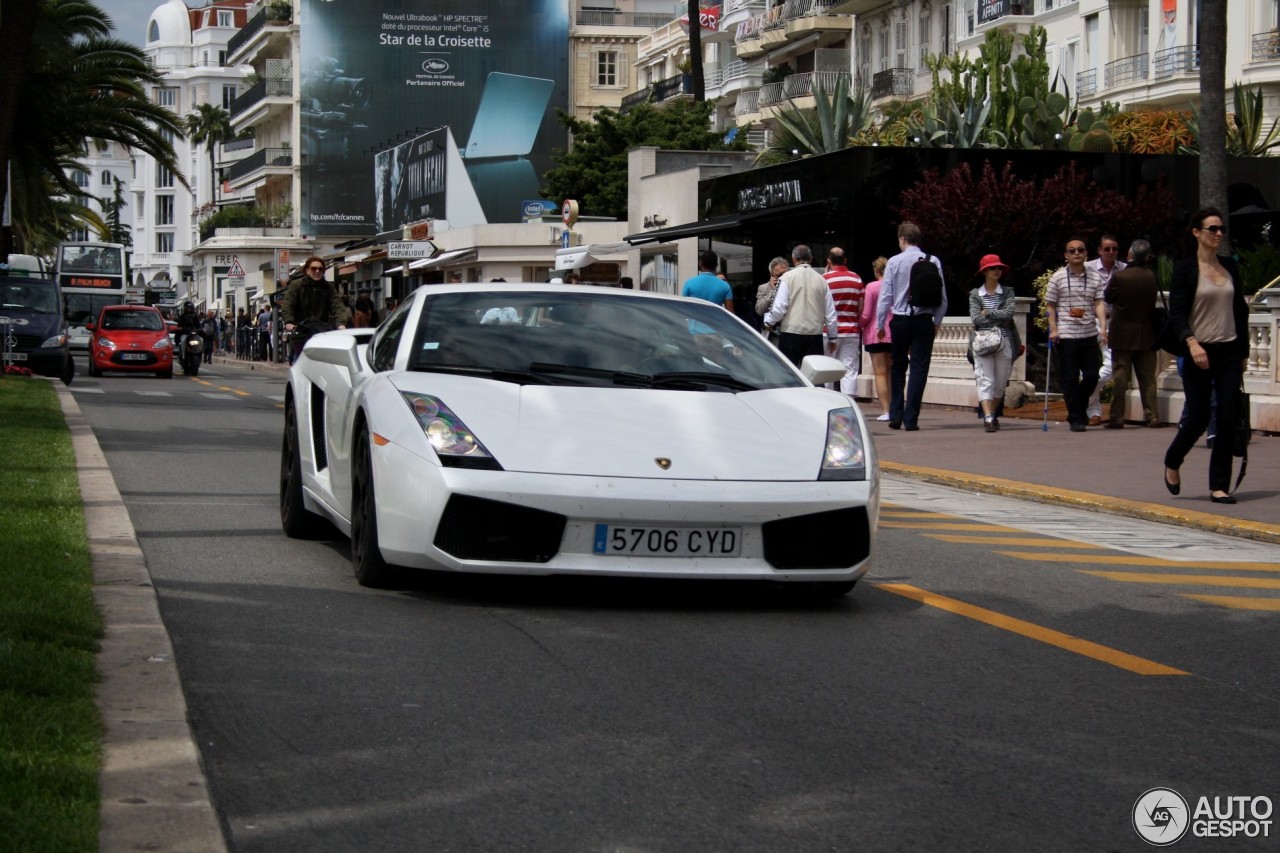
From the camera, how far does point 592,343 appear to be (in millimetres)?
8023

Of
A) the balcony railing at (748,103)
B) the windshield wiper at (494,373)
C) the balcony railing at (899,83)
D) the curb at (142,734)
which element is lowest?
the curb at (142,734)

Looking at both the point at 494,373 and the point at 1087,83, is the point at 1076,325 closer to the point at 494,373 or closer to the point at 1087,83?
the point at 494,373

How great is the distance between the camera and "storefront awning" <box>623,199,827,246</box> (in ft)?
95.1

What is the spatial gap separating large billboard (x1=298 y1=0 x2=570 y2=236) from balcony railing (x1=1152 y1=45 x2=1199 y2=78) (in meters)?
48.2

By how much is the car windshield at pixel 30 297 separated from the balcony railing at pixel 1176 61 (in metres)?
26.9

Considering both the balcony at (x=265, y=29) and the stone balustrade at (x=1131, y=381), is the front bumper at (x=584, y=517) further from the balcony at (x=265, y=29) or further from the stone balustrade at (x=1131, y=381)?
the balcony at (x=265, y=29)

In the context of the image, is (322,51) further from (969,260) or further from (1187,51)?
(969,260)

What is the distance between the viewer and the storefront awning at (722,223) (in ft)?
95.1

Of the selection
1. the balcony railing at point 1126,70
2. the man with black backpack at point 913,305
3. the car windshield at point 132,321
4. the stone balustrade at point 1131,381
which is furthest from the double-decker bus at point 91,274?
the man with black backpack at point 913,305

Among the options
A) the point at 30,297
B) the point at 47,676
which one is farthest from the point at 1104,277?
the point at 30,297

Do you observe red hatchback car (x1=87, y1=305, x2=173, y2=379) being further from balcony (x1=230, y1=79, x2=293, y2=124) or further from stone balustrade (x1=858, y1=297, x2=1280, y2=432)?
balcony (x1=230, y1=79, x2=293, y2=124)

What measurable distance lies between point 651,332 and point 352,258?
62188 mm

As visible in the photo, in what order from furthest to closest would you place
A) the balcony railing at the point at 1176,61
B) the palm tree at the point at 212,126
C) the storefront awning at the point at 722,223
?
the palm tree at the point at 212,126 → the balcony railing at the point at 1176,61 → the storefront awning at the point at 722,223

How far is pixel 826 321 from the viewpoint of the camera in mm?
19094
